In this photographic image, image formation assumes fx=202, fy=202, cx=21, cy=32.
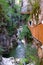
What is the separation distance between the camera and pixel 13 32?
15.5 m

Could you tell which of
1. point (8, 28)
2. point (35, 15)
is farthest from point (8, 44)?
point (35, 15)

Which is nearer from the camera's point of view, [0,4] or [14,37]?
[0,4]

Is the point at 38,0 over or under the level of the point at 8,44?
over

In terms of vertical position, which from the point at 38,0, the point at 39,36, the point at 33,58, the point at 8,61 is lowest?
the point at 8,61

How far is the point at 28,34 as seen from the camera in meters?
9.33


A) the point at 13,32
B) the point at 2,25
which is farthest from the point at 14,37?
the point at 2,25

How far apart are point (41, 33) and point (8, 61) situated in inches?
266

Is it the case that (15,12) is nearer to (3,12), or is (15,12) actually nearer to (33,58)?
(3,12)

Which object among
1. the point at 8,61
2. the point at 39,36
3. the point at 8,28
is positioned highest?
the point at 39,36

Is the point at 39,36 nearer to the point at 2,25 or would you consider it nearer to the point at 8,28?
the point at 2,25

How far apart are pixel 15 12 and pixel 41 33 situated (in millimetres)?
12193

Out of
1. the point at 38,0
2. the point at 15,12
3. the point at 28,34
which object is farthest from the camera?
the point at 15,12

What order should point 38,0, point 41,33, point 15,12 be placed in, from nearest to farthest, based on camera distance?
point 41,33
point 38,0
point 15,12

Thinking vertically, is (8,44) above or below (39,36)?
below
